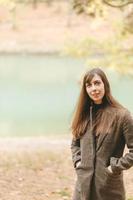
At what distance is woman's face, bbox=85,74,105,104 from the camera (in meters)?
4.00

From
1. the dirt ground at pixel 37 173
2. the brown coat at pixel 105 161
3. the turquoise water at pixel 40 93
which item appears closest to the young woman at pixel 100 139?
the brown coat at pixel 105 161

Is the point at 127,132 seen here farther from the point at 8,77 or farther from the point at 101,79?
the point at 8,77

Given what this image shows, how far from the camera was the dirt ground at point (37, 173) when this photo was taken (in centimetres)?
686

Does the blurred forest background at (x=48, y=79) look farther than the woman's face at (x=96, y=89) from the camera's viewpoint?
Yes

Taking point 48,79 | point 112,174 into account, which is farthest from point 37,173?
point 48,79

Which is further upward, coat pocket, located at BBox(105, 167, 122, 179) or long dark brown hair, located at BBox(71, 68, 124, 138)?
long dark brown hair, located at BBox(71, 68, 124, 138)

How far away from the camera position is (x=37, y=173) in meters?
8.26

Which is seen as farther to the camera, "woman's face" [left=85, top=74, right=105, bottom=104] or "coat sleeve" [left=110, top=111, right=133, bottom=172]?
"woman's face" [left=85, top=74, right=105, bottom=104]

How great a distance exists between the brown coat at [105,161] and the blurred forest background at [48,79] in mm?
2442

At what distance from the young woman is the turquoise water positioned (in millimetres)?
8396

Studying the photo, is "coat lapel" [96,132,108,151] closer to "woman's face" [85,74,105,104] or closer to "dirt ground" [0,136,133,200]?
"woman's face" [85,74,105,104]

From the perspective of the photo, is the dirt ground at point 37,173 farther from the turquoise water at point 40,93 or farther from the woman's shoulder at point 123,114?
the woman's shoulder at point 123,114

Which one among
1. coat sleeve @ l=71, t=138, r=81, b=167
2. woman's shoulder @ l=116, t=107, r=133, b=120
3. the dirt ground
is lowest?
the dirt ground

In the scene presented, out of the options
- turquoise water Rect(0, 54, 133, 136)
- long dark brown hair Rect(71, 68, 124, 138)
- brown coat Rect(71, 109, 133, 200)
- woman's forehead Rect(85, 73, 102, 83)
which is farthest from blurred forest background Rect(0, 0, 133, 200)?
woman's forehead Rect(85, 73, 102, 83)
